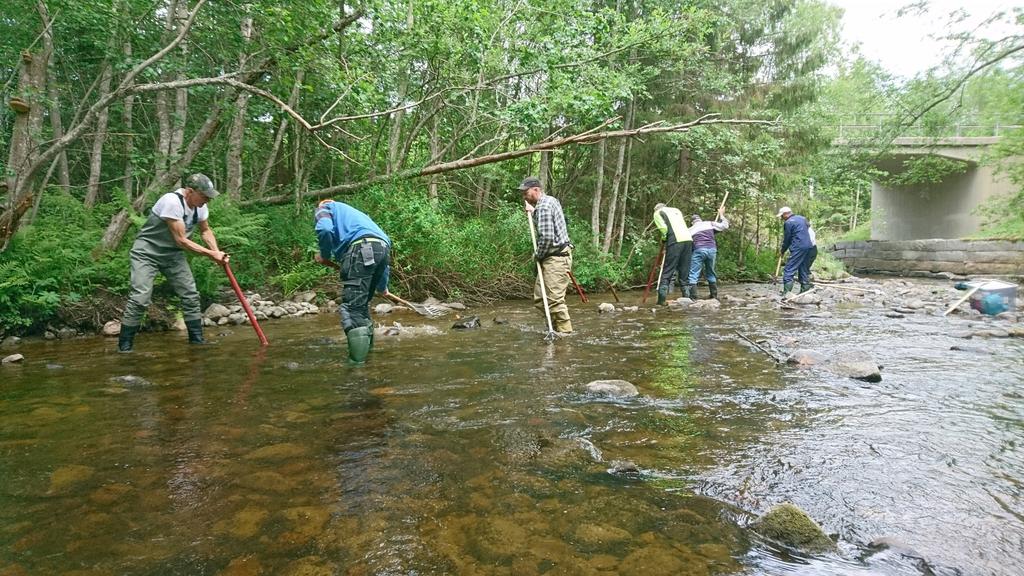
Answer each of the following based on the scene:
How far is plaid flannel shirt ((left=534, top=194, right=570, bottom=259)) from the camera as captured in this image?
686cm

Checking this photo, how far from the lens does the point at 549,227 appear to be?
6.86m

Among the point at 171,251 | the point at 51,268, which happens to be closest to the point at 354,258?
the point at 171,251

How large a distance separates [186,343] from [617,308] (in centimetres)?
760

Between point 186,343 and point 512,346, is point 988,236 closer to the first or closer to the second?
point 512,346

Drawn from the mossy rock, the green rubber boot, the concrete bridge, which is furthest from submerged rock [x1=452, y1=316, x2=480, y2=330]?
the concrete bridge

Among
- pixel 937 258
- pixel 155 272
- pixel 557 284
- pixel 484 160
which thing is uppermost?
pixel 484 160

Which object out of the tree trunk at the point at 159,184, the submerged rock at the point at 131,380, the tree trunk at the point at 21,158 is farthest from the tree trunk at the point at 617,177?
the submerged rock at the point at 131,380

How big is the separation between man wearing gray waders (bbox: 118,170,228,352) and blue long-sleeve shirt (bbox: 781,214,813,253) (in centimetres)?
1149

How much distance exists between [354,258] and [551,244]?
8.95 feet

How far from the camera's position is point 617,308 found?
10820 mm

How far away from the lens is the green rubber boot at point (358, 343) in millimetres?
5281

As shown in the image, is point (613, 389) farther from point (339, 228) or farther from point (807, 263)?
point (807, 263)

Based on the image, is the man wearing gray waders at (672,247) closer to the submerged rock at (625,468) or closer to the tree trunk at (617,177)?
the tree trunk at (617,177)

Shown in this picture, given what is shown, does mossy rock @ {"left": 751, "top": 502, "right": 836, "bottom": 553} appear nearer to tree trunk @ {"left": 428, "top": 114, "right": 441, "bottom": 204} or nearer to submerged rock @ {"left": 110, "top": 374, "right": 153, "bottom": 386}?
submerged rock @ {"left": 110, "top": 374, "right": 153, "bottom": 386}
